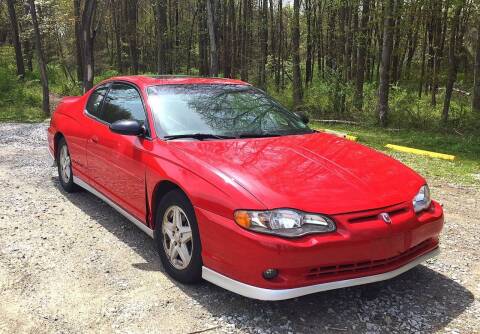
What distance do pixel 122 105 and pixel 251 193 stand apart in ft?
7.66

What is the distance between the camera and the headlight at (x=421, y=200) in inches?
130

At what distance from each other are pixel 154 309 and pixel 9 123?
11048 mm

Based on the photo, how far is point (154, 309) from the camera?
3178mm

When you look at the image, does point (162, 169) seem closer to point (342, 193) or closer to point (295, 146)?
point (295, 146)

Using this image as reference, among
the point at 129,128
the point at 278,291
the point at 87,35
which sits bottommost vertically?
the point at 278,291

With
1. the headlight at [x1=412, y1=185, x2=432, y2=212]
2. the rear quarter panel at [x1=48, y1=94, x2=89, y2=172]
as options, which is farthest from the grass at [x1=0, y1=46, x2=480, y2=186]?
the rear quarter panel at [x1=48, y1=94, x2=89, y2=172]

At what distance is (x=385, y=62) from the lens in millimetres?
12867

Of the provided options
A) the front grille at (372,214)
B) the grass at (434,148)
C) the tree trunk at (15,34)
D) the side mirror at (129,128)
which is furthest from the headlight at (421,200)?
the tree trunk at (15,34)

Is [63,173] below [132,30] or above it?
below

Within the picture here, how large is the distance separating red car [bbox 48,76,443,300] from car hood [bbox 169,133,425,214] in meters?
0.01

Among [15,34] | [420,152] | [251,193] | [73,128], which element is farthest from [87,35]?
[251,193]

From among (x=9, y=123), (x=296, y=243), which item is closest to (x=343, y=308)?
(x=296, y=243)

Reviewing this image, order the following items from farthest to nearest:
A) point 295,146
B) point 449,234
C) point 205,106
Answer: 1. point 449,234
2. point 205,106
3. point 295,146

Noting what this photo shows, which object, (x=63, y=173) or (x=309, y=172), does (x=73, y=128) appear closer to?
(x=63, y=173)
